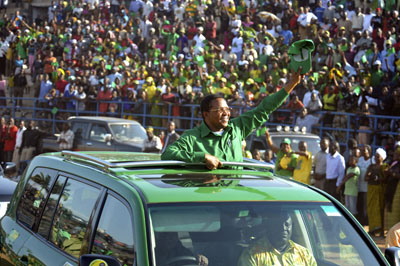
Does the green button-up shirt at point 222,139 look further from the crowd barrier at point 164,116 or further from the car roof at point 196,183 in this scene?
the crowd barrier at point 164,116

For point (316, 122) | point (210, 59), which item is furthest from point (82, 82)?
point (316, 122)

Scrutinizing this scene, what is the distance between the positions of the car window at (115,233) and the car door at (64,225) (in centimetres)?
11

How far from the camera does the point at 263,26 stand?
21.8 m

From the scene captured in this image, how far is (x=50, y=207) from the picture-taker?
4.83 meters

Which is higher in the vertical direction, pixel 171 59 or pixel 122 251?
pixel 171 59

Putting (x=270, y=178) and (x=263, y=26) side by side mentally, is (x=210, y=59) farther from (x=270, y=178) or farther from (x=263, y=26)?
(x=270, y=178)

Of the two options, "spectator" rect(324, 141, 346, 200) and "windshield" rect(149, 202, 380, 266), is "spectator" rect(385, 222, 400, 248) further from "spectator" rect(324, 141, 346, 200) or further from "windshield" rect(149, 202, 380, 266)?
"spectator" rect(324, 141, 346, 200)

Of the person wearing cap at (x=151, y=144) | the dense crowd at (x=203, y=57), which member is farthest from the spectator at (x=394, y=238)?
the person wearing cap at (x=151, y=144)

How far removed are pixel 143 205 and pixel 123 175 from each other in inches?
18.3

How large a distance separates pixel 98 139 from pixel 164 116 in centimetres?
296

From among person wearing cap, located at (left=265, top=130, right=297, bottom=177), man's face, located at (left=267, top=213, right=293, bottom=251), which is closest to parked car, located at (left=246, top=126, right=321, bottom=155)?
person wearing cap, located at (left=265, top=130, right=297, bottom=177)

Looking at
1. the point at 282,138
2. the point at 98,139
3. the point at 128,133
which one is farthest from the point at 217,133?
the point at 98,139

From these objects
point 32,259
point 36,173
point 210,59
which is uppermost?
point 210,59

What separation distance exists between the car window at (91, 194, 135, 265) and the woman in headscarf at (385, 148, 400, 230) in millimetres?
8714
